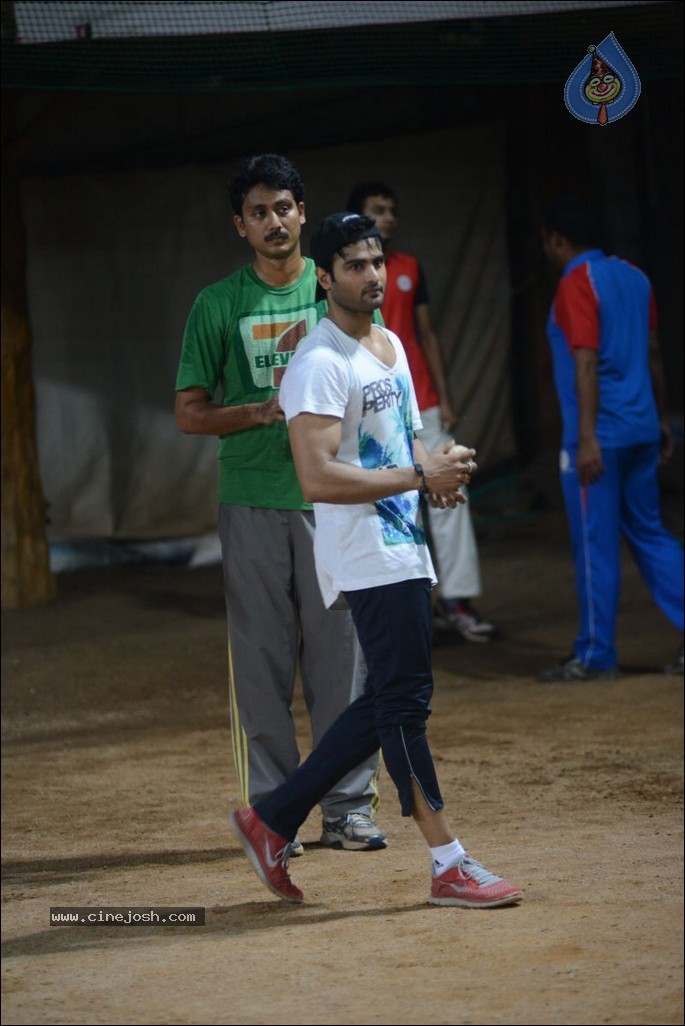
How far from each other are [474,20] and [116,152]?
25.5ft

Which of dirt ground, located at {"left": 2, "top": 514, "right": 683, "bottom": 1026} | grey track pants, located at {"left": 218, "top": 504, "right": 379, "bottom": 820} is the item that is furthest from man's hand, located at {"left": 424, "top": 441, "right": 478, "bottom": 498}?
grey track pants, located at {"left": 218, "top": 504, "right": 379, "bottom": 820}

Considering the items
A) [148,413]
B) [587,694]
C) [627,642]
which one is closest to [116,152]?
[148,413]

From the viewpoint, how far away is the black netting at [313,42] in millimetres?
2219

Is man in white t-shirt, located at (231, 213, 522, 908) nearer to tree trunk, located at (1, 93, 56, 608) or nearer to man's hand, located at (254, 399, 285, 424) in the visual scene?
man's hand, located at (254, 399, 285, 424)

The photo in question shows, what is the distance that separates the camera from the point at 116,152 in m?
10.1

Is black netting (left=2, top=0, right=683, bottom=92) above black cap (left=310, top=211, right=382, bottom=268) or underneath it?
above

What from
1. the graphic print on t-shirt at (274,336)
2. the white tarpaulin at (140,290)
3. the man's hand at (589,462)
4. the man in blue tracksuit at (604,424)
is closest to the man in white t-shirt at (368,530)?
the graphic print on t-shirt at (274,336)

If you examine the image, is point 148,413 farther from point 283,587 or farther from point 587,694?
point 283,587

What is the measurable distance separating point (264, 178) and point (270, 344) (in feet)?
0.93

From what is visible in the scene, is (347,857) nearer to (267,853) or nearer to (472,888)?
(267,853)

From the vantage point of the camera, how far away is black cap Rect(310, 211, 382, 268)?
6.89ft

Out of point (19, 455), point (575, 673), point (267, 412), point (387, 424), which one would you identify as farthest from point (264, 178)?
point (19, 455)

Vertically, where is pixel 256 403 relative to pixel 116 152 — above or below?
below

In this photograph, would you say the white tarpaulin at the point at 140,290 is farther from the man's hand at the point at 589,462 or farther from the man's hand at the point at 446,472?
the man's hand at the point at 446,472
